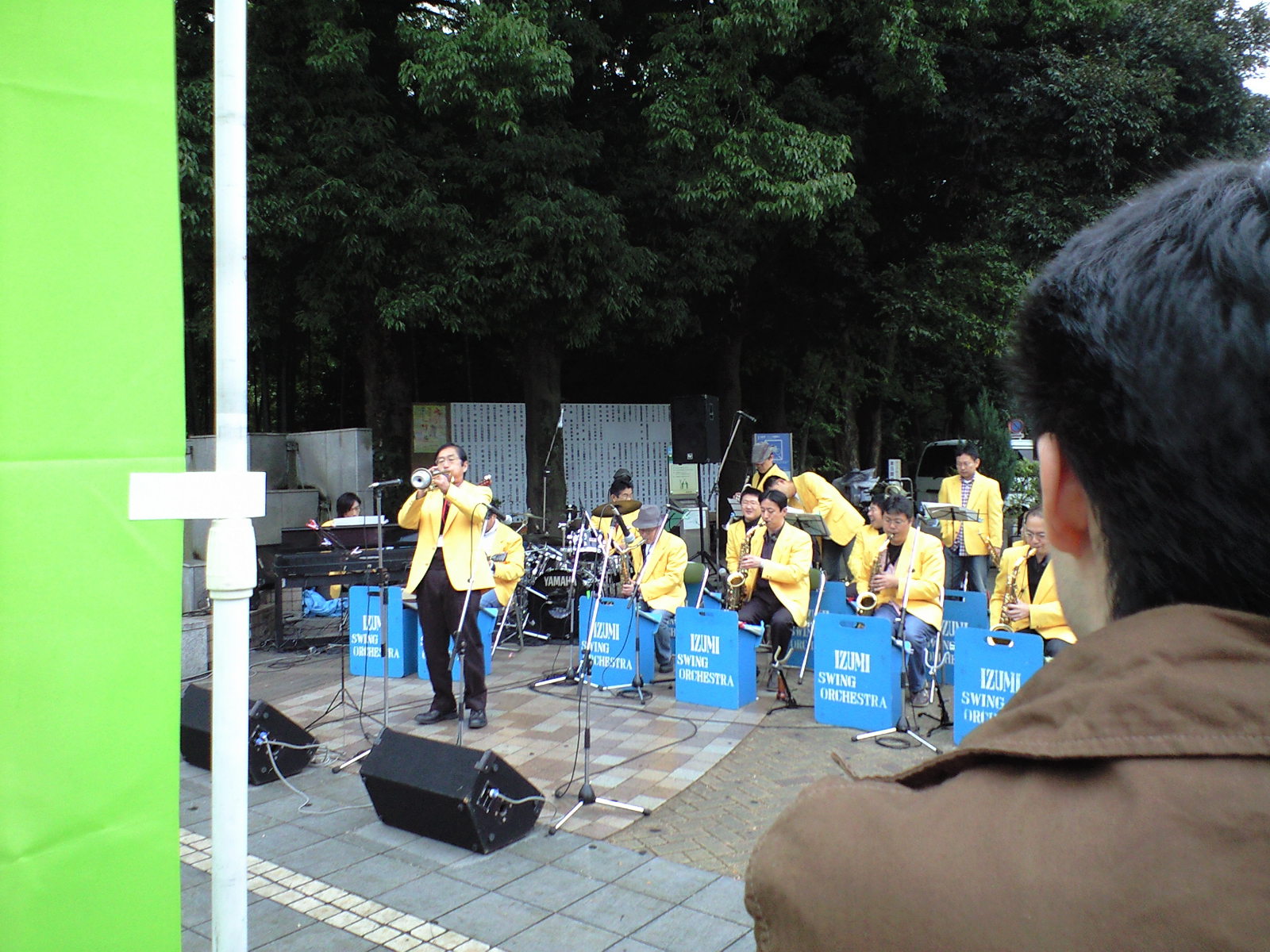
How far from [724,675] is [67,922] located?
5160 millimetres

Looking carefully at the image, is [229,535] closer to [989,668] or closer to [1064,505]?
[1064,505]

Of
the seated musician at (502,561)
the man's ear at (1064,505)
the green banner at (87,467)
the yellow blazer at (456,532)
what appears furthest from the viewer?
the seated musician at (502,561)

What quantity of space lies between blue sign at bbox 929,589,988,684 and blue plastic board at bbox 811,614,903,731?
1154 mm

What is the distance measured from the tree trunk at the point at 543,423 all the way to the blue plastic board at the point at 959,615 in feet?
24.9

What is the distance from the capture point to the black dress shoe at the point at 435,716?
6680mm

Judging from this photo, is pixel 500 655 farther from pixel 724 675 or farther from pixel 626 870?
pixel 626 870

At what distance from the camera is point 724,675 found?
6.90 meters

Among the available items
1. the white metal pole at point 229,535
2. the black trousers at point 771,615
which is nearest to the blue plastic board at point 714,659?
the black trousers at point 771,615

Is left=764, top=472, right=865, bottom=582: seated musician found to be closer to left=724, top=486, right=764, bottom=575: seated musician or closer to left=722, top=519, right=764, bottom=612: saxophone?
left=724, top=486, right=764, bottom=575: seated musician

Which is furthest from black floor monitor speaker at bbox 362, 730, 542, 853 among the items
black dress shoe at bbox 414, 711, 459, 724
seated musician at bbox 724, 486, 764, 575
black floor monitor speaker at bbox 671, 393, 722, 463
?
black floor monitor speaker at bbox 671, 393, 722, 463

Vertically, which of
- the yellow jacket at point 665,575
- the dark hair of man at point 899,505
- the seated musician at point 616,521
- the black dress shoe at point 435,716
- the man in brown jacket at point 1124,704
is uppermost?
the man in brown jacket at point 1124,704

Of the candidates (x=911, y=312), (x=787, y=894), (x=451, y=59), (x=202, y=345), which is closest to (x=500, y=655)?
(x=451, y=59)

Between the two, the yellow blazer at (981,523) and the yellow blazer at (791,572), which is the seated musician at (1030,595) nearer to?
the yellow blazer at (791,572)

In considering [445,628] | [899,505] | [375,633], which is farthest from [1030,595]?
[375,633]
